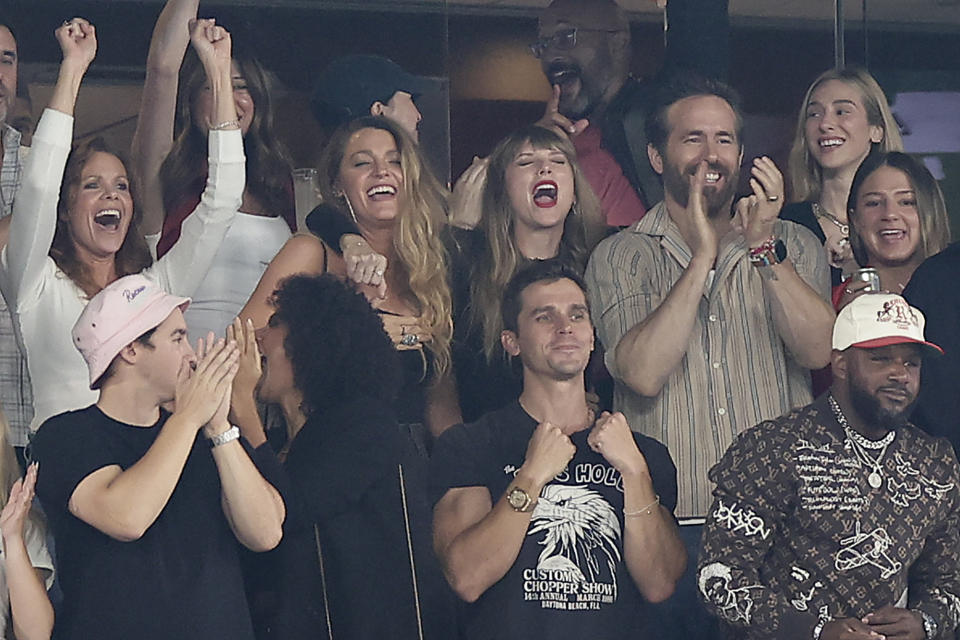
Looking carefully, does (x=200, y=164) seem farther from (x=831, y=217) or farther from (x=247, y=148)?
(x=831, y=217)

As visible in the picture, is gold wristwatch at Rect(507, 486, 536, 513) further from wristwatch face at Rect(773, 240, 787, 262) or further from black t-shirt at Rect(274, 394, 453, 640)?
wristwatch face at Rect(773, 240, 787, 262)

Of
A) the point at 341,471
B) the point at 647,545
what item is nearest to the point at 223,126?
the point at 341,471

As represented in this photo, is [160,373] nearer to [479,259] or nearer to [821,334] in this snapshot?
[479,259]

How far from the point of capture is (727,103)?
5.00m

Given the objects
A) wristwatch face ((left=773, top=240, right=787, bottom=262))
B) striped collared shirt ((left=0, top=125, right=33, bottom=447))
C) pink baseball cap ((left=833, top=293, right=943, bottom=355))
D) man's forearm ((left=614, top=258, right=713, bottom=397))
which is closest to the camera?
striped collared shirt ((left=0, top=125, right=33, bottom=447))

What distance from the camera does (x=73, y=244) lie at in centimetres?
444

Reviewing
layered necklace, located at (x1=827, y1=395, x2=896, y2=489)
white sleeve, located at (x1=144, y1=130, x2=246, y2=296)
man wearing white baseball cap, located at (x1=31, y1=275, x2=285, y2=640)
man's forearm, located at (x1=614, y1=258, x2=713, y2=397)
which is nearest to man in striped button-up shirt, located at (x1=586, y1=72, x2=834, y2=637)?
man's forearm, located at (x1=614, y1=258, x2=713, y2=397)

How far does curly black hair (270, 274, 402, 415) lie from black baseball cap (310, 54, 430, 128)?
0.47m

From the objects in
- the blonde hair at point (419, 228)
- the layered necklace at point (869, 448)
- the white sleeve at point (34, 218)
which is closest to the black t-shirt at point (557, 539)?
the blonde hair at point (419, 228)

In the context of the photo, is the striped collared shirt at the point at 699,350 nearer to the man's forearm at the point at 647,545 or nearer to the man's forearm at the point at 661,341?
the man's forearm at the point at 661,341

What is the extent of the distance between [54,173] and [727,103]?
1.90 meters

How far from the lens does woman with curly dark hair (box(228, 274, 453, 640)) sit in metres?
4.38

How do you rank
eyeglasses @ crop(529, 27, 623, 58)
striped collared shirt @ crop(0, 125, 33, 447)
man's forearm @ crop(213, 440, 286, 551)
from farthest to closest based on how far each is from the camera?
1. eyeglasses @ crop(529, 27, 623, 58)
2. striped collared shirt @ crop(0, 125, 33, 447)
3. man's forearm @ crop(213, 440, 286, 551)

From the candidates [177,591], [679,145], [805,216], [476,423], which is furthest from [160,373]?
[805,216]
